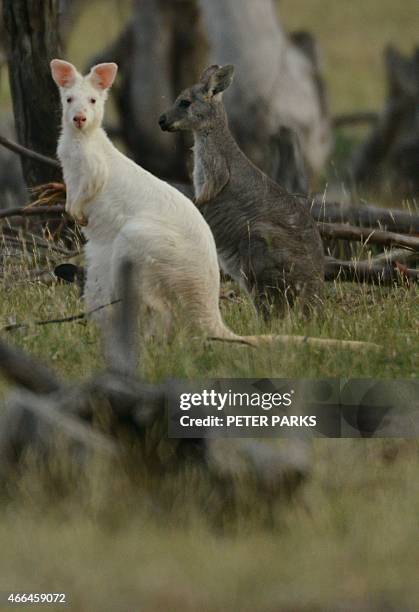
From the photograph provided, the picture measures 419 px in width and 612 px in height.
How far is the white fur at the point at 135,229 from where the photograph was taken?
19.9 ft

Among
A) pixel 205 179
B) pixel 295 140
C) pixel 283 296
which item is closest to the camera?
pixel 283 296

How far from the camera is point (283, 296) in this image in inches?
285

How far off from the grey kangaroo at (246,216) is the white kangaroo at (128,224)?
945mm

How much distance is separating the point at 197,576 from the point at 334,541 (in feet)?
1.70

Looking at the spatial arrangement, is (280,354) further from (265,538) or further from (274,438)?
(265,538)

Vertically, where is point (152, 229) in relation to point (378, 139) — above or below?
below

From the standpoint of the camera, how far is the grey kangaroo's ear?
7.64m

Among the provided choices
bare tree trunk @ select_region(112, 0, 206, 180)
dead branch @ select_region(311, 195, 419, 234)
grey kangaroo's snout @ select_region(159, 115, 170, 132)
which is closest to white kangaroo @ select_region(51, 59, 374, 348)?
grey kangaroo's snout @ select_region(159, 115, 170, 132)

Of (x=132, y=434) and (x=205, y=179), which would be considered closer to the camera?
(x=132, y=434)

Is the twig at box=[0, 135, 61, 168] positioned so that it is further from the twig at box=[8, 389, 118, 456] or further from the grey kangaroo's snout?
the twig at box=[8, 389, 118, 456]

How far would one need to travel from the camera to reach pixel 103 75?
20.6 ft

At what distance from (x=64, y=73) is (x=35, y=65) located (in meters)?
2.55

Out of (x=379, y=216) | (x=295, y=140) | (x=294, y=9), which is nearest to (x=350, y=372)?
(x=379, y=216)

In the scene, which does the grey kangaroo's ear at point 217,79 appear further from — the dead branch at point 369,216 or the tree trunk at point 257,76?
the tree trunk at point 257,76
